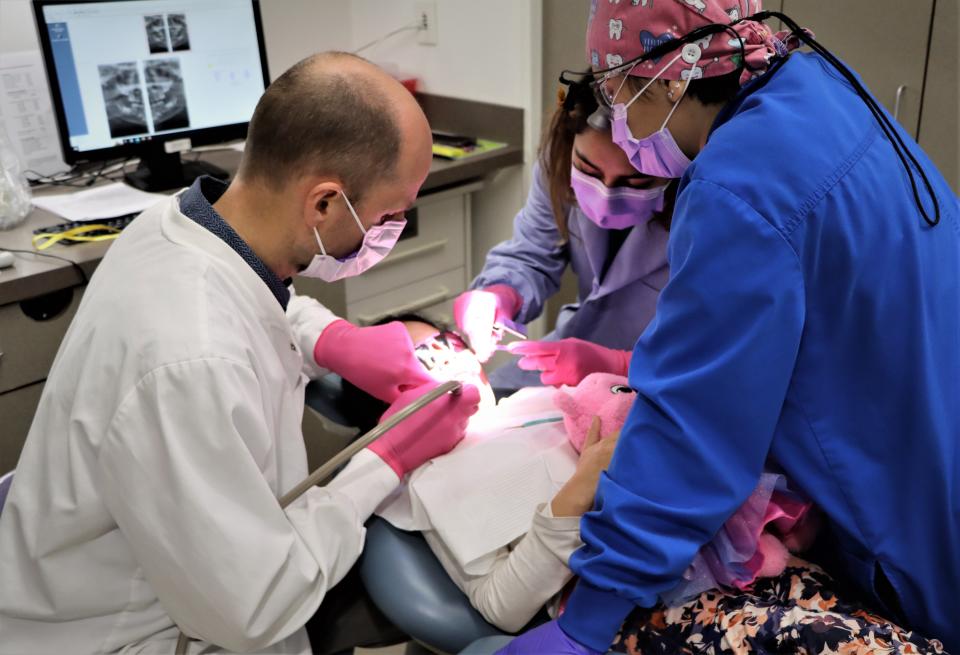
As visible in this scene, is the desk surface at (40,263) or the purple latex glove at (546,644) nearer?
the purple latex glove at (546,644)

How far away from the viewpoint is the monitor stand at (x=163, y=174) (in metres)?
2.21

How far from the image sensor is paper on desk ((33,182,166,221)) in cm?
200

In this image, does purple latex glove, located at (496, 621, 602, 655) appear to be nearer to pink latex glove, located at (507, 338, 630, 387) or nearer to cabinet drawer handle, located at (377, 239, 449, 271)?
pink latex glove, located at (507, 338, 630, 387)

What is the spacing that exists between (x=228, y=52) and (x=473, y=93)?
78 centimetres

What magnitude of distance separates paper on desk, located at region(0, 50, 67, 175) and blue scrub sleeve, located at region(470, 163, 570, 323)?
1267 mm

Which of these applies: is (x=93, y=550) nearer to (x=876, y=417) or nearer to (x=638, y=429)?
(x=638, y=429)

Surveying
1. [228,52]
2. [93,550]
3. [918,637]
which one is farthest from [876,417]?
[228,52]

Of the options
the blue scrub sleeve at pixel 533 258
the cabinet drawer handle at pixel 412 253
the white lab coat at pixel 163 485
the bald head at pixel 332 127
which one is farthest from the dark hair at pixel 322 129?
the cabinet drawer handle at pixel 412 253

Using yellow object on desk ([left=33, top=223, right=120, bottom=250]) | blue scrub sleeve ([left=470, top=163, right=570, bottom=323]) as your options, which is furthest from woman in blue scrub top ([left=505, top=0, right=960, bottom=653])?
yellow object on desk ([left=33, top=223, right=120, bottom=250])

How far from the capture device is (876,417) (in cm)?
95

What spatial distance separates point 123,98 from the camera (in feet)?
6.96

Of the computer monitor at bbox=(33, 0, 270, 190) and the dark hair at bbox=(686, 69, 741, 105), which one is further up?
the dark hair at bbox=(686, 69, 741, 105)

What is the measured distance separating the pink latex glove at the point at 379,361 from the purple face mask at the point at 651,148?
0.55 m

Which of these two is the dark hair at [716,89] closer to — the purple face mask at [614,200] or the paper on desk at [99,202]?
the purple face mask at [614,200]
